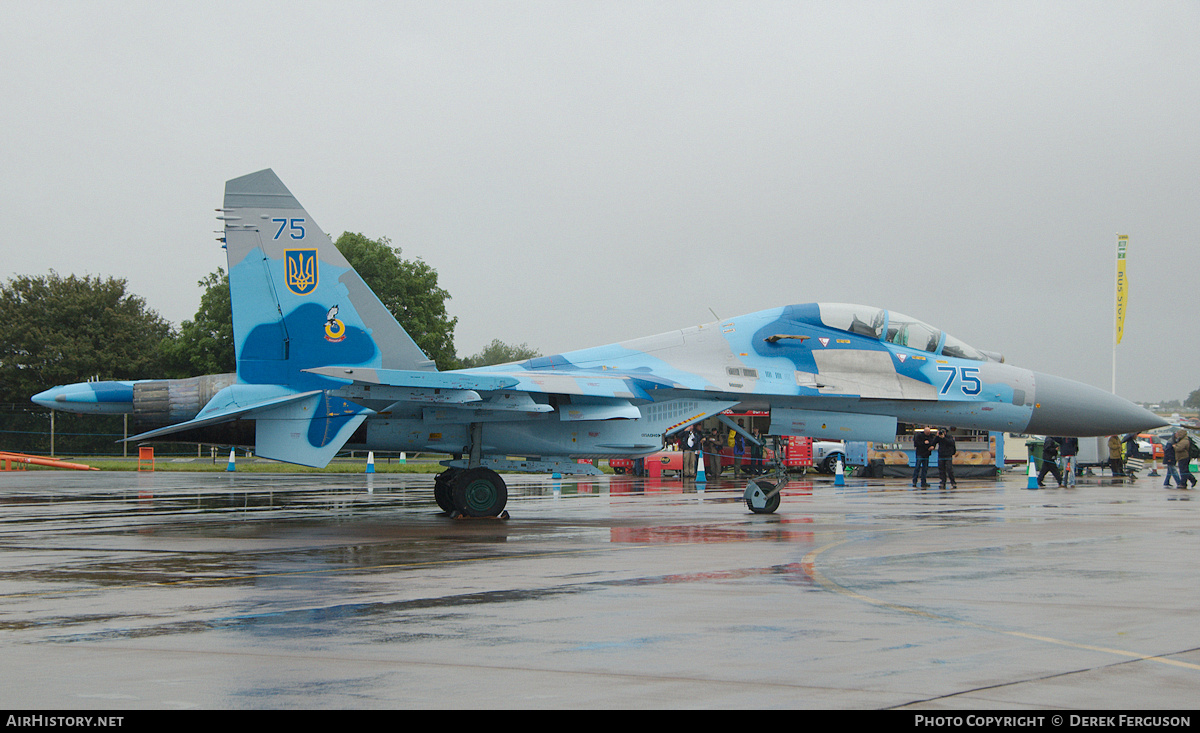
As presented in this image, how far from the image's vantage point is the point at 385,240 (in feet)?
213

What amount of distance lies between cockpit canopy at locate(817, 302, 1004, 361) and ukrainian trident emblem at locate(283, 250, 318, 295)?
315 inches

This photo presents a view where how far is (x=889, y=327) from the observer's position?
16.4 meters

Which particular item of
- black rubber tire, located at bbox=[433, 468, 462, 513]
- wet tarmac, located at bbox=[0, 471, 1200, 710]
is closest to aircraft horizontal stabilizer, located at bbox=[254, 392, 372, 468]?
wet tarmac, located at bbox=[0, 471, 1200, 710]

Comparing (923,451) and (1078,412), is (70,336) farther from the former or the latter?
(1078,412)

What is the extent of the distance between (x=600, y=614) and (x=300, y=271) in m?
9.70

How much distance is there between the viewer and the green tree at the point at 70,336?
5278 centimetres

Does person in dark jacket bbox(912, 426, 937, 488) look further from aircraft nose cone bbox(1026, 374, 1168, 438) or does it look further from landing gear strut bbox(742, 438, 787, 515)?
landing gear strut bbox(742, 438, 787, 515)

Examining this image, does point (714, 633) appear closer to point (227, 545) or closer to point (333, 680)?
point (333, 680)

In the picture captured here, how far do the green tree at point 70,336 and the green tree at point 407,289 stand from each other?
12644mm

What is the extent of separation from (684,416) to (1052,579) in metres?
8.05

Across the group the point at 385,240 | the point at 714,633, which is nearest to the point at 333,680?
the point at 714,633

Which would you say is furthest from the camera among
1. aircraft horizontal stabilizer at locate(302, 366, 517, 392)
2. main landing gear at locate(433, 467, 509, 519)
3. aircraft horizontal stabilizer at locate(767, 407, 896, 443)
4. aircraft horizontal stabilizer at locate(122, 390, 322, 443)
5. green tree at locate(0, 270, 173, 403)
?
green tree at locate(0, 270, 173, 403)

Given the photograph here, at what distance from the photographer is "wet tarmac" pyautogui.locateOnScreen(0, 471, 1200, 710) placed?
452 cm

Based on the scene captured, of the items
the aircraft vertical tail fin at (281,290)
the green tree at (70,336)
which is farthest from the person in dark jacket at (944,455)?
the green tree at (70,336)
